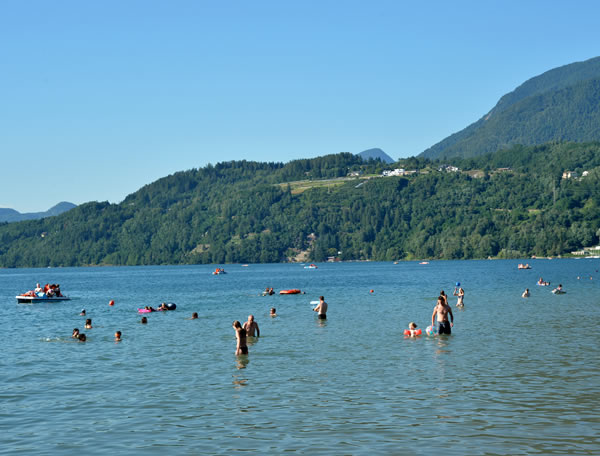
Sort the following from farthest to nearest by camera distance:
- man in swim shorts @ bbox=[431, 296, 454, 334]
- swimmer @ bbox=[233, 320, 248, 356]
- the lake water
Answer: man in swim shorts @ bbox=[431, 296, 454, 334]
swimmer @ bbox=[233, 320, 248, 356]
the lake water

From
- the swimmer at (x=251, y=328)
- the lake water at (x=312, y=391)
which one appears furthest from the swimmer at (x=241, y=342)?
the swimmer at (x=251, y=328)

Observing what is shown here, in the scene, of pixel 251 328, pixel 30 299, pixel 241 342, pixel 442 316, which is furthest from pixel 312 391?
pixel 30 299

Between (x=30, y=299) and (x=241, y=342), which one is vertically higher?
(x=30, y=299)

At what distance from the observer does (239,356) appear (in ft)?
133

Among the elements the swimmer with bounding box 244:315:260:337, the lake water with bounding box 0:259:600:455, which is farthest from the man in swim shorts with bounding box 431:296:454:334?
the swimmer with bounding box 244:315:260:337

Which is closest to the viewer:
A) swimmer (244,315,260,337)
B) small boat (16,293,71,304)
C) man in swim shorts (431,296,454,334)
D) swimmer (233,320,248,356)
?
swimmer (233,320,248,356)

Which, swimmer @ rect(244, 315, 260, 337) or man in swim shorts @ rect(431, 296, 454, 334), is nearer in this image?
man in swim shorts @ rect(431, 296, 454, 334)

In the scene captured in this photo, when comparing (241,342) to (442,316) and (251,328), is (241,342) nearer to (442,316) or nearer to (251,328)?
(251,328)

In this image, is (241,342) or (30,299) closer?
(241,342)

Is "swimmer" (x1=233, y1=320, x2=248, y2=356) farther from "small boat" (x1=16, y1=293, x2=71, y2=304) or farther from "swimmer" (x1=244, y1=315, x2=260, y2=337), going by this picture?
"small boat" (x1=16, y1=293, x2=71, y2=304)

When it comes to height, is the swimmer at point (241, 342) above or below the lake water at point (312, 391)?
above

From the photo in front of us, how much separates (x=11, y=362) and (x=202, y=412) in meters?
20.5

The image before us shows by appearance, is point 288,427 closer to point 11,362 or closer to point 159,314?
point 11,362

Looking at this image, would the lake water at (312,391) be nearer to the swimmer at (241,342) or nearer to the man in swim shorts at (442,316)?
the swimmer at (241,342)
